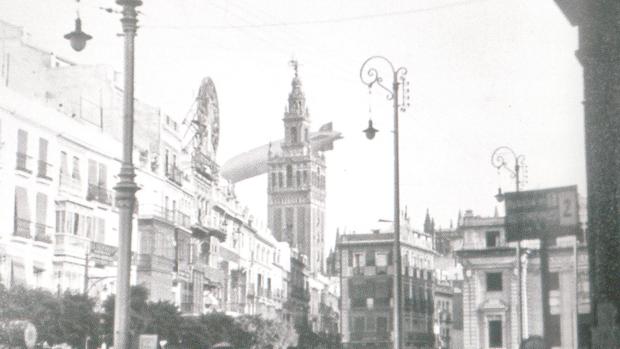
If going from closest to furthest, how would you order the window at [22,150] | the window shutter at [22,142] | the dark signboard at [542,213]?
the dark signboard at [542,213], the window at [22,150], the window shutter at [22,142]

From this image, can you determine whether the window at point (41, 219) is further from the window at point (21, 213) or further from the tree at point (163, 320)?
the tree at point (163, 320)

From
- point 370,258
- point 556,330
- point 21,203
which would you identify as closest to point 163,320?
point 21,203

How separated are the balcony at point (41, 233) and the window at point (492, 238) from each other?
3273 cm

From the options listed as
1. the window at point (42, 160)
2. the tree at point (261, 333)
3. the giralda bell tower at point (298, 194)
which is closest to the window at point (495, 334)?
the tree at point (261, 333)

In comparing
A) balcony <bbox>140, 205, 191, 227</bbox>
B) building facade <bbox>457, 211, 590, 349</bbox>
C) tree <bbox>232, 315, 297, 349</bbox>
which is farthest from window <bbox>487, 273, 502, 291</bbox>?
balcony <bbox>140, 205, 191, 227</bbox>

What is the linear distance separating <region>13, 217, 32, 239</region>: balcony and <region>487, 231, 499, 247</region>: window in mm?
34305

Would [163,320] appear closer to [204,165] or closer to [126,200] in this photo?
[204,165]

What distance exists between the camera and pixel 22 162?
111ft

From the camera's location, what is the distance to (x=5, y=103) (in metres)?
32.2

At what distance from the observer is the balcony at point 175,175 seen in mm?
51438

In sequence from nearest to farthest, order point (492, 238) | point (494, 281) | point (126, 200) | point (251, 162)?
point (126, 200) < point (494, 281) < point (492, 238) < point (251, 162)

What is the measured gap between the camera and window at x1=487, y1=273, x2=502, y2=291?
6203 cm

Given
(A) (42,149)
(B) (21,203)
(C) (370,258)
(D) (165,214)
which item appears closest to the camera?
(B) (21,203)

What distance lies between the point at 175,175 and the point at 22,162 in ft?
62.4
